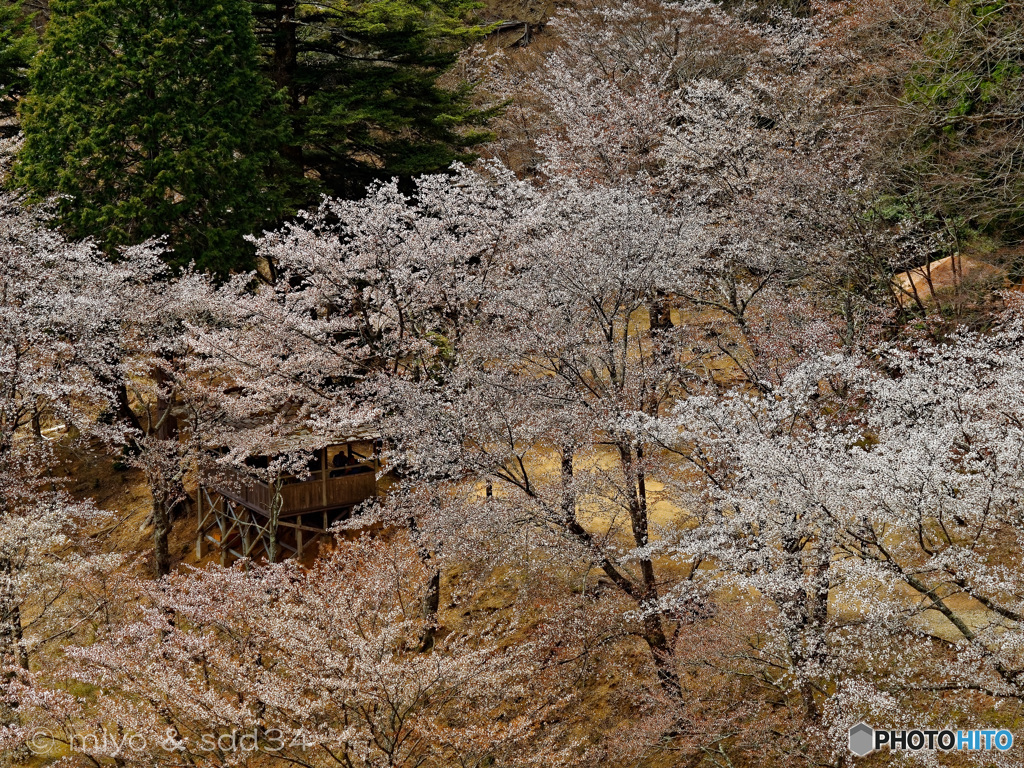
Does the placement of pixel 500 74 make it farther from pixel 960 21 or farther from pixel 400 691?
pixel 400 691

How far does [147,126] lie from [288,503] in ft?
27.7

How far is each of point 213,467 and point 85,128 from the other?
25.3 ft

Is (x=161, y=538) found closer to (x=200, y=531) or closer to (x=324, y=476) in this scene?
(x=200, y=531)

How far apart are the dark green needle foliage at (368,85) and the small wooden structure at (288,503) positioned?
6985 mm

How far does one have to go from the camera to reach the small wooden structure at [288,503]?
1761cm

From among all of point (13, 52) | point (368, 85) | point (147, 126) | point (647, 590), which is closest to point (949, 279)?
point (647, 590)

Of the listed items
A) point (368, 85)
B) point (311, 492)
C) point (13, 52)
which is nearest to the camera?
point (311, 492)

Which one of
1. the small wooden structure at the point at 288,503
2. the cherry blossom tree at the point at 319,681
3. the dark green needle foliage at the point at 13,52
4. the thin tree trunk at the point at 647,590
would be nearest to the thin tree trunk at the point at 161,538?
the small wooden structure at the point at 288,503

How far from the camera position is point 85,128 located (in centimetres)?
1789

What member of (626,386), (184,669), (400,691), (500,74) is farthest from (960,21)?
(500,74)

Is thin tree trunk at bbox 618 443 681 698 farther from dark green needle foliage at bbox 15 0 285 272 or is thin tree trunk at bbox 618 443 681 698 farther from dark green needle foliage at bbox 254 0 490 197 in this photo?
dark green needle foliage at bbox 254 0 490 197

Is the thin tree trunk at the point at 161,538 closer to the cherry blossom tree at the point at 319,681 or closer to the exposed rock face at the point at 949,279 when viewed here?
the cherry blossom tree at the point at 319,681

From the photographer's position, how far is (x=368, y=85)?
67.6 ft

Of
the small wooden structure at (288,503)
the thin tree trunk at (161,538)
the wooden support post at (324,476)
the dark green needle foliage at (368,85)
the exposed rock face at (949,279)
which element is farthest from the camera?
the dark green needle foliage at (368,85)
